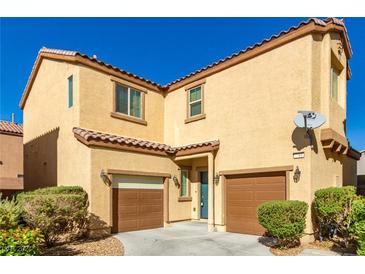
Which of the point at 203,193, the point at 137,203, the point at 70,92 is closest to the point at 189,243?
the point at 137,203

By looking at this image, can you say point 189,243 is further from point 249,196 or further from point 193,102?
point 193,102

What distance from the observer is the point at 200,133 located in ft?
46.4

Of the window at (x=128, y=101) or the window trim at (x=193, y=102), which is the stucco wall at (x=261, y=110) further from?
the window at (x=128, y=101)

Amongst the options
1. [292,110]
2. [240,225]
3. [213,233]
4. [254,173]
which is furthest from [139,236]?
[292,110]

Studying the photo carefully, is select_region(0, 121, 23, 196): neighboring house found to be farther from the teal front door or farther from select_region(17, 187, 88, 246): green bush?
the teal front door

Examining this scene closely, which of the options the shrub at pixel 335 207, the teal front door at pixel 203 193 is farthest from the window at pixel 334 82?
the teal front door at pixel 203 193

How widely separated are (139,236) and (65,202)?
332cm

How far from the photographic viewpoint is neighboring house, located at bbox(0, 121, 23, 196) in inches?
575

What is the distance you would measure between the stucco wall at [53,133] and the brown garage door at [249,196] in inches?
233

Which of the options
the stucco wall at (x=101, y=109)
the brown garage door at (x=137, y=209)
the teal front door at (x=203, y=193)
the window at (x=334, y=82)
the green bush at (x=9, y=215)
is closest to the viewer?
the green bush at (x=9, y=215)

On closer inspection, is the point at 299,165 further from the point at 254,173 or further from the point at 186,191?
the point at 186,191

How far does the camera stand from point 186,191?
15266mm

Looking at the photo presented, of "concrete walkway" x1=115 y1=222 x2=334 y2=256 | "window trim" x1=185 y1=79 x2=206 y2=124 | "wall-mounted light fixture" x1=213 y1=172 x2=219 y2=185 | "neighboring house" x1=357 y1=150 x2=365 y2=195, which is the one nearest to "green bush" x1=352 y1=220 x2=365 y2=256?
"concrete walkway" x1=115 y1=222 x2=334 y2=256

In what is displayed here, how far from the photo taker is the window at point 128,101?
14125 mm
